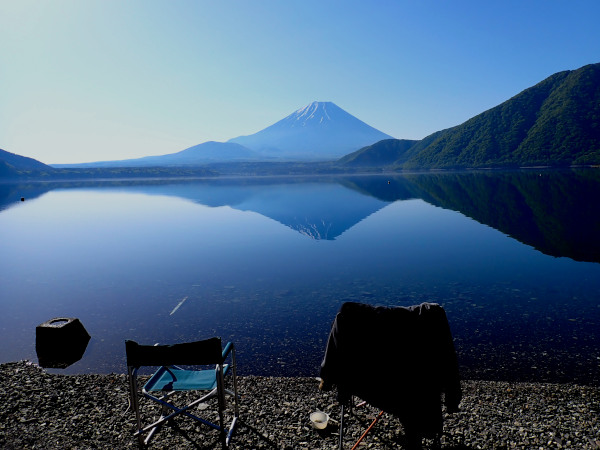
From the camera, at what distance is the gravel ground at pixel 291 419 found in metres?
4.72

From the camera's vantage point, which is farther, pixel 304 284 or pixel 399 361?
pixel 304 284

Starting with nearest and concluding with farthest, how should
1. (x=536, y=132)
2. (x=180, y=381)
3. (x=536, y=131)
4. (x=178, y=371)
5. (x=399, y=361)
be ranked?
1. (x=399, y=361)
2. (x=180, y=381)
3. (x=178, y=371)
4. (x=536, y=132)
5. (x=536, y=131)

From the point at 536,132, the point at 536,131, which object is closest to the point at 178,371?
the point at 536,132

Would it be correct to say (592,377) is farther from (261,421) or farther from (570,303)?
(261,421)

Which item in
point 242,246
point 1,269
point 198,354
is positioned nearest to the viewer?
point 198,354

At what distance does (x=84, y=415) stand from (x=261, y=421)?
7.85 ft

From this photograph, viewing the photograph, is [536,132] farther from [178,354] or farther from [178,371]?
[178,354]

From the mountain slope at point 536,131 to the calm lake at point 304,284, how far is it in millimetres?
108330

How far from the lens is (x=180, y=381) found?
4742mm

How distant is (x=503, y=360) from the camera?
7.67m

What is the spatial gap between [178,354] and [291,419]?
1.99 metres

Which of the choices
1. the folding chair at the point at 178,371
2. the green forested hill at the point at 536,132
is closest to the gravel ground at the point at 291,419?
the folding chair at the point at 178,371

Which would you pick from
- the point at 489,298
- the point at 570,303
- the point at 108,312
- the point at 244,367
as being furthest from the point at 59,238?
the point at 570,303

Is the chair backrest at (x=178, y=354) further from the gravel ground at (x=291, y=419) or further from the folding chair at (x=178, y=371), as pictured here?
the gravel ground at (x=291, y=419)
